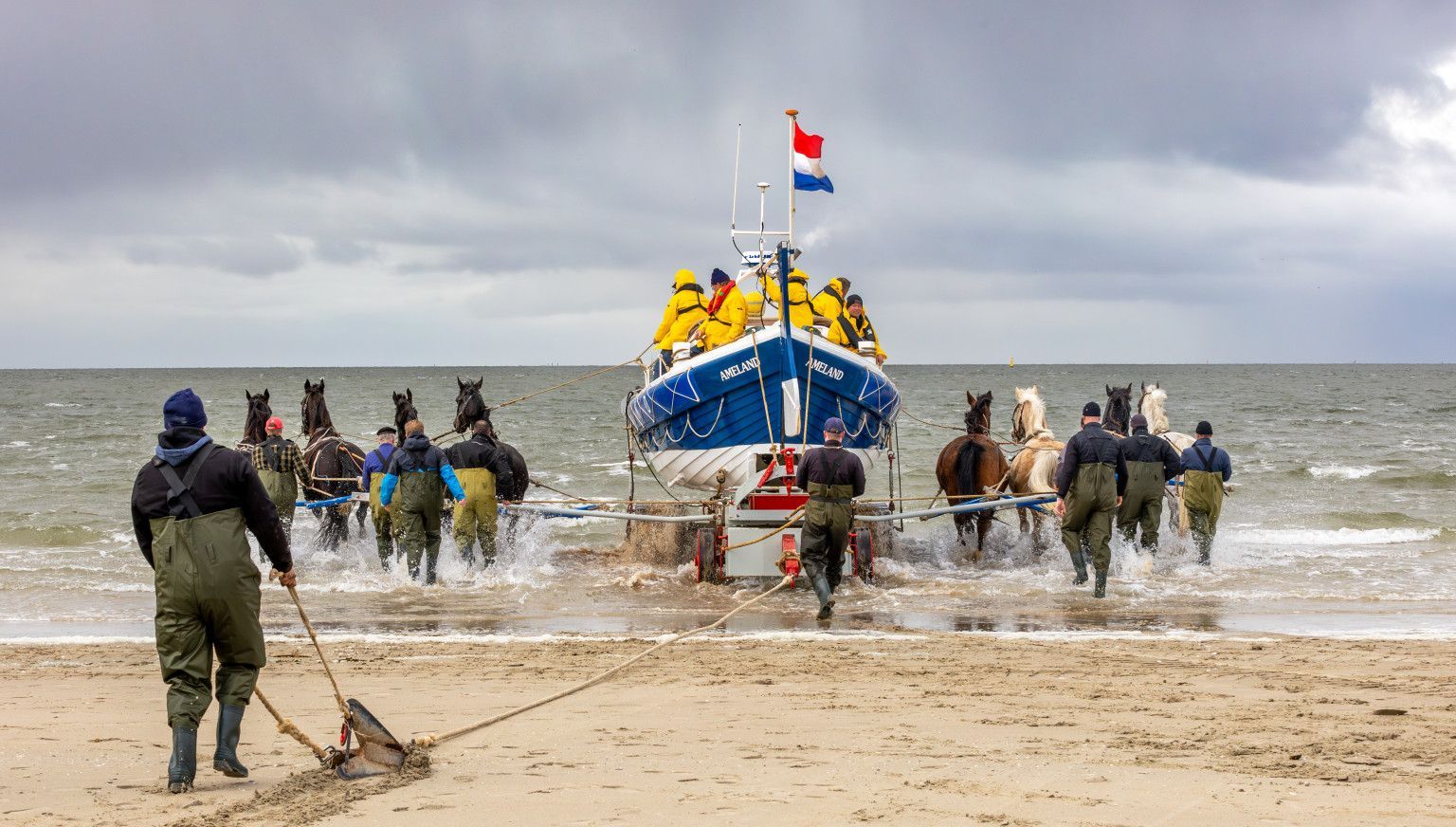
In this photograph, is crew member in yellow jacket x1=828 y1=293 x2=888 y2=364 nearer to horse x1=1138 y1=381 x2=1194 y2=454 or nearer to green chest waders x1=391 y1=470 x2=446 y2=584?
horse x1=1138 y1=381 x2=1194 y2=454

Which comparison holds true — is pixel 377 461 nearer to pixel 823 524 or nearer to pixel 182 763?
pixel 823 524

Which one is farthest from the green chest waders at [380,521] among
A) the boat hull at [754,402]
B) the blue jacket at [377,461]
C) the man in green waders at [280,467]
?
the boat hull at [754,402]

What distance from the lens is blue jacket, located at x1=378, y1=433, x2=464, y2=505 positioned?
42.7 feet

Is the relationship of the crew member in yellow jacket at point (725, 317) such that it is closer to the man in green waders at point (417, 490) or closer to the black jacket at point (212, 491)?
the man in green waders at point (417, 490)

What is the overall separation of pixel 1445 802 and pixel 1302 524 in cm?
1687

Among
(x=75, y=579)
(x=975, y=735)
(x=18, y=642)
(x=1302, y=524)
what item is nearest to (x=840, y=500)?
(x=975, y=735)

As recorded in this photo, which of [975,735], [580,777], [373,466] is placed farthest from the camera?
[373,466]

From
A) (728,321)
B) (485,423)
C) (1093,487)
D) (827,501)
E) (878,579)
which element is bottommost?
(878,579)

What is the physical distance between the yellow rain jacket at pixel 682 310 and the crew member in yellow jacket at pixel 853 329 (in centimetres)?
167

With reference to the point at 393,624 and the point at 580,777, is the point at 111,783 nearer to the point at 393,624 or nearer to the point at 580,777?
the point at 580,777

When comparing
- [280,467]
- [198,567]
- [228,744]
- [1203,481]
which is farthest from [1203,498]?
[198,567]

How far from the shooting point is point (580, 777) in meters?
5.72

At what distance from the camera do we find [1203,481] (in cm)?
1417

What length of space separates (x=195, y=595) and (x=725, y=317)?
9824 mm
